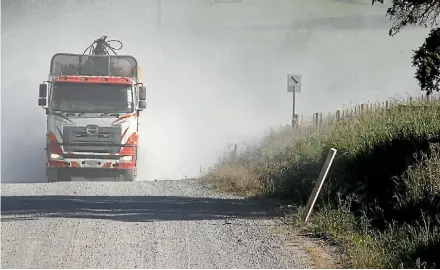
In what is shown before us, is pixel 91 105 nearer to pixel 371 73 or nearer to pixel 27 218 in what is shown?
pixel 27 218

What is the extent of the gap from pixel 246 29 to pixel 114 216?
1668 inches

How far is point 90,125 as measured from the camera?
25.2m

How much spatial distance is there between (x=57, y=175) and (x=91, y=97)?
7.47 ft

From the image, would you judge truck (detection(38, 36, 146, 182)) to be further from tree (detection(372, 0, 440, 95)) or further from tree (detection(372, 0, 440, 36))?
tree (detection(372, 0, 440, 95))

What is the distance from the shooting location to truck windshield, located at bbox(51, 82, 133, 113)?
993 inches

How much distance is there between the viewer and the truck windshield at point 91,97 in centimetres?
2523

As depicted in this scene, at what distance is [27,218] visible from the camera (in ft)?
48.6

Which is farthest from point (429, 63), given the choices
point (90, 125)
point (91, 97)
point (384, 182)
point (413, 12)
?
point (91, 97)

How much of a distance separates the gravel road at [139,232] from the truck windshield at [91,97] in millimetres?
6087

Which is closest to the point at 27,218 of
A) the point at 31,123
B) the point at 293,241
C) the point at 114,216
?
the point at 114,216

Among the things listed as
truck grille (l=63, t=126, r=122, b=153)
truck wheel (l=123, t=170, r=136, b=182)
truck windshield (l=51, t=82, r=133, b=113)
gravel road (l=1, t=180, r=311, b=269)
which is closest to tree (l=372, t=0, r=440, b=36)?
gravel road (l=1, t=180, r=311, b=269)

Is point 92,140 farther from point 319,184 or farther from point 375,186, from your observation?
point 319,184

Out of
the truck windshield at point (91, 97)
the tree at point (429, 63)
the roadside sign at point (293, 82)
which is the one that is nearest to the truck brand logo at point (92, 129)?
the truck windshield at point (91, 97)

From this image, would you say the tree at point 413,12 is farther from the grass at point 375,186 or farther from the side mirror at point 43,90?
the side mirror at point 43,90
